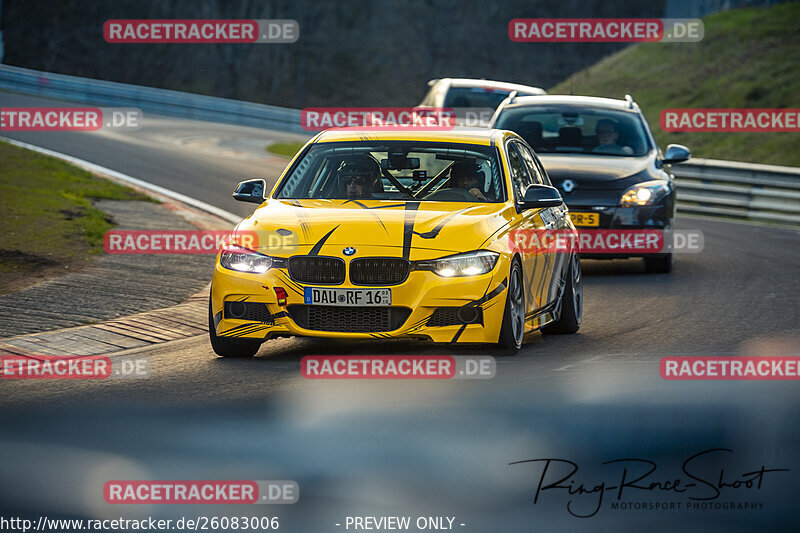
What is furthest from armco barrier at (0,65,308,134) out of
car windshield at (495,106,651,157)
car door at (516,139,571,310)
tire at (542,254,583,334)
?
tire at (542,254,583,334)

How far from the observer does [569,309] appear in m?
10.4

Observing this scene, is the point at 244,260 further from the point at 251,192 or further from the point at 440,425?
the point at 440,425

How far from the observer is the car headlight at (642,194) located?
14.1 metres

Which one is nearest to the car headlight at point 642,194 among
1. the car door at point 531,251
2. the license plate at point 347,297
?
the car door at point 531,251

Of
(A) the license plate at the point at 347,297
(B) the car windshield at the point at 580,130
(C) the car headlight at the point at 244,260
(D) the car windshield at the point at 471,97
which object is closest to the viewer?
(A) the license plate at the point at 347,297

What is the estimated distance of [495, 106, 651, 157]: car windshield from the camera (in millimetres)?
15000

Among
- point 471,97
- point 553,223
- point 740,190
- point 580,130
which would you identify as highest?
point 471,97

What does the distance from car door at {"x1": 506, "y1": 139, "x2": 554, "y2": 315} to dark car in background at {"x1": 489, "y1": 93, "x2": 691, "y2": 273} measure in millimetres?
3620

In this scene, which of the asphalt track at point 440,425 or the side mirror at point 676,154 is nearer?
the asphalt track at point 440,425

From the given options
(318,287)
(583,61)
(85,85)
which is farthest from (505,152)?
(583,61)

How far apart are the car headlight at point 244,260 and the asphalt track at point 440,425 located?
25.2 inches

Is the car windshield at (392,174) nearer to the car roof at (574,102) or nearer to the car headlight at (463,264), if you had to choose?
the car headlight at (463,264)

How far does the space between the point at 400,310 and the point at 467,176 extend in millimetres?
1696

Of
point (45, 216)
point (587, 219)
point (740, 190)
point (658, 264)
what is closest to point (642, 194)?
point (587, 219)
